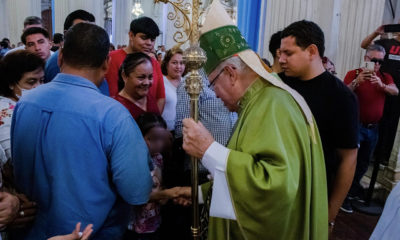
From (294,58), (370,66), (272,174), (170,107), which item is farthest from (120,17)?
(272,174)

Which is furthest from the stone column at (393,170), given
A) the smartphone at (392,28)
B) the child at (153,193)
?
the child at (153,193)

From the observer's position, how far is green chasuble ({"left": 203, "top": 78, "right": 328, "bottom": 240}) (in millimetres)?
1166

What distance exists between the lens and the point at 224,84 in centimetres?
139

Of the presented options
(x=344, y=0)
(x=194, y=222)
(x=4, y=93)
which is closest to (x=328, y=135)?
(x=194, y=222)

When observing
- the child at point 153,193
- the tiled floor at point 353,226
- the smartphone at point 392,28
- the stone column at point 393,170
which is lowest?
the tiled floor at point 353,226

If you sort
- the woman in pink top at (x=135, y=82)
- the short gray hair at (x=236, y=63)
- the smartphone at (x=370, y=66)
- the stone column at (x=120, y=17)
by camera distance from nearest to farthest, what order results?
1. the short gray hair at (x=236, y=63)
2. the woman in pink top at (x=135, y=82)
3. the smartphone at (x=370, y=66)
4. the stone column at (x=120, y=17)

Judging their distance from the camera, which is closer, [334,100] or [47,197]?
[47,197]

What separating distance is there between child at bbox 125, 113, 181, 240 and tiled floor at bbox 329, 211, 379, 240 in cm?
208

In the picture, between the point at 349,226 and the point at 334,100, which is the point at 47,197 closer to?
the point at 334,100

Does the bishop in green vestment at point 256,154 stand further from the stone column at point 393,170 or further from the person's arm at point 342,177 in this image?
the stone column at point 393,170

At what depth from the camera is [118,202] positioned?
1.39m

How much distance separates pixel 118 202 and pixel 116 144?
327mm

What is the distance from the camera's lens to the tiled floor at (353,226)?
3100 mm

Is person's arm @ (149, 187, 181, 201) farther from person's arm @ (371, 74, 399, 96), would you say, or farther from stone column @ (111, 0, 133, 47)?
stone column @ (111, 0, 133, 47)
